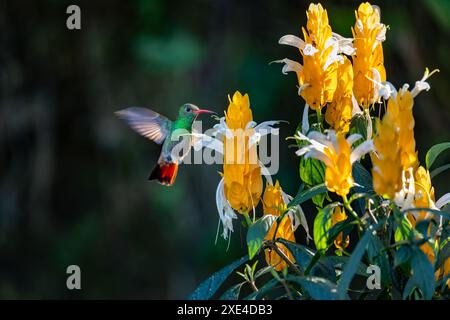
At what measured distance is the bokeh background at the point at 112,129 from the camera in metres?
4.29

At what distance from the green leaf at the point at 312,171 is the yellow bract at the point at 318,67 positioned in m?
0.08

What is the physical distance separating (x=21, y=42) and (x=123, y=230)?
1076mm

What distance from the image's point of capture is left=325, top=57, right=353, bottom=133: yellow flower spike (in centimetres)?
121

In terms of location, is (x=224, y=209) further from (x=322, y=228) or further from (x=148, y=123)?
(x=148, y=123)

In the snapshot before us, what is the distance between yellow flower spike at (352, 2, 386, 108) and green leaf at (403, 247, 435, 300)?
0.98ft

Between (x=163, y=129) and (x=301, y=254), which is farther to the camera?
(x=163, y=129)

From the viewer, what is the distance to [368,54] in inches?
48.1

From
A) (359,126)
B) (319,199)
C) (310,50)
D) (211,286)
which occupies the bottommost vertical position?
(211,286)

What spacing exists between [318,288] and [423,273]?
12cm

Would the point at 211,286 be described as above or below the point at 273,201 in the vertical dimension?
below

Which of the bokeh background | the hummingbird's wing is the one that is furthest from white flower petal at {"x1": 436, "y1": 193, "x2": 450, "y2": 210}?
the bokeh background

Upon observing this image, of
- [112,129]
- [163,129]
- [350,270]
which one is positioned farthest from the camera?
[112,129]

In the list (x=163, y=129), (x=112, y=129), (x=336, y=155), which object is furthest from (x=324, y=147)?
(x=112, y=129)
